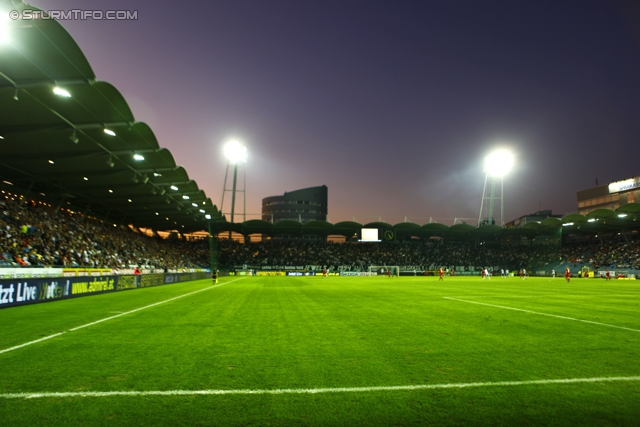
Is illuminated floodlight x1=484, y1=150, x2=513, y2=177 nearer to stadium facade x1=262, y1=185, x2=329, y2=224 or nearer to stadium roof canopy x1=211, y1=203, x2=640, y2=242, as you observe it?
stadium roof canopy x1=211, y1=203, x2=640, y2=242

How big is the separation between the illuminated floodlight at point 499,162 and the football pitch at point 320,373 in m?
59.9

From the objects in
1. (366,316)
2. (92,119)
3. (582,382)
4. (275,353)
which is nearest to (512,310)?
(366,316)

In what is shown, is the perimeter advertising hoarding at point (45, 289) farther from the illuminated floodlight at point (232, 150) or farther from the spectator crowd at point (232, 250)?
the illuminated floodlight at point (232, 150)

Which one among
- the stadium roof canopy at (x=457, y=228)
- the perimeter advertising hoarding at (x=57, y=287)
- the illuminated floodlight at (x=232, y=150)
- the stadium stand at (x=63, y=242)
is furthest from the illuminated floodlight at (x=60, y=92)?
the stadium roof canopy at (x=457, y=228)

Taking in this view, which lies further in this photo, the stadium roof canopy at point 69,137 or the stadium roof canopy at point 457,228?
the stadium roof canopy at point 457,228

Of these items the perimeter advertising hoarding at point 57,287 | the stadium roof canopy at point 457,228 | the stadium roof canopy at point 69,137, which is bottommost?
the perimeter advertising hoarding at point 57,287

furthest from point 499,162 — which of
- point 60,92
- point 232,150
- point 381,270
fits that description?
point 60,92

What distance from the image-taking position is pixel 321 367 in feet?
18.1

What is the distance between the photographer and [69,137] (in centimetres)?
2155

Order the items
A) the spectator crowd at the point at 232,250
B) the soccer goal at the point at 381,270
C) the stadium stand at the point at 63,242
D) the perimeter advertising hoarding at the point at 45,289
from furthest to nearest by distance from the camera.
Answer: the soccer goal at the point at 381,270 → the spectator crowd at the point at 232,250 → the stadium stand at the point at 63,242 → the perimeter advertising hoarding at the point at 45,289

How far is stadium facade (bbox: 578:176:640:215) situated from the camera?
7844 cm

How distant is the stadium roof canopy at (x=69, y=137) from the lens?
14320 millimetres

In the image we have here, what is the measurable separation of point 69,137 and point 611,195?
105854 millimetres

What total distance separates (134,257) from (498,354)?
41.4 m
